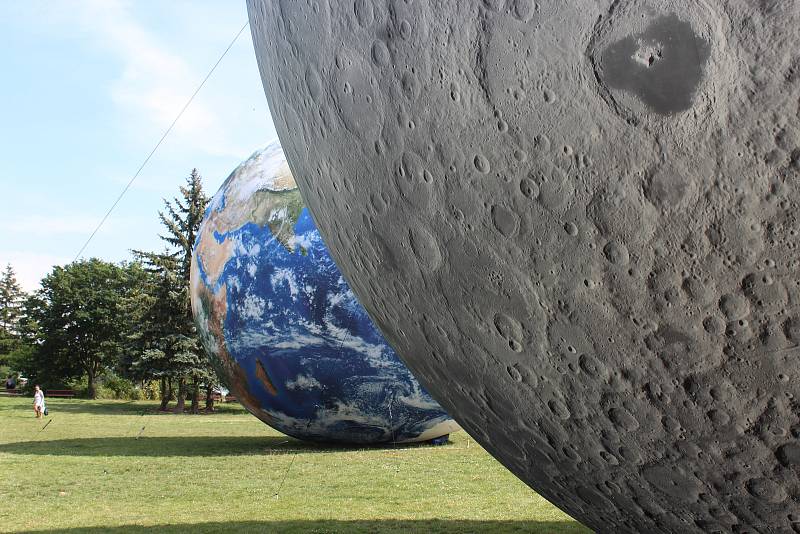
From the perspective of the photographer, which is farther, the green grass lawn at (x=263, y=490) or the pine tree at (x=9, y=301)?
the pine tree at (x=9, y=301)

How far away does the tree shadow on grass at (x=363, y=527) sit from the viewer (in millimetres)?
5684

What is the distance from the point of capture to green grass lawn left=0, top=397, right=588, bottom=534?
6.09 m

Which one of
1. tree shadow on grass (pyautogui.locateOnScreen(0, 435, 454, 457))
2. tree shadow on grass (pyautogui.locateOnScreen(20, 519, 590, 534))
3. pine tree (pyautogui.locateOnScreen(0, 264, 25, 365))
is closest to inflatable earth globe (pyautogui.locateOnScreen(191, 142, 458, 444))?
tree shadow on grass (pyautogui.locateOnScreen(0, 435, 454, 457))

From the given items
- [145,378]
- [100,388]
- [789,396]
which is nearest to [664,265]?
[789,396]

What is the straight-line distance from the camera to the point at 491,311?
1.80 meters

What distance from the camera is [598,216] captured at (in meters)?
1.56

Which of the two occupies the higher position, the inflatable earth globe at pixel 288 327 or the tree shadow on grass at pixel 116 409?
the inflatable earth globe at pixel 288 327

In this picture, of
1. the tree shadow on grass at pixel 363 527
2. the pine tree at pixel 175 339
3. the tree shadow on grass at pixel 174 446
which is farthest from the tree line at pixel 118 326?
the tree shadow on grass at pixel 363 527

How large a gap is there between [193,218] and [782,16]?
3160cm

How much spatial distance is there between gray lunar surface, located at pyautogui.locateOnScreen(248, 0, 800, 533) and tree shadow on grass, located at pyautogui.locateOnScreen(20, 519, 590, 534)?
3.81 meters

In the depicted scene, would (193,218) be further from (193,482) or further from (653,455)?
(653,455)

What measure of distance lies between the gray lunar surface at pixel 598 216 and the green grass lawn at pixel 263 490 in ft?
13.4

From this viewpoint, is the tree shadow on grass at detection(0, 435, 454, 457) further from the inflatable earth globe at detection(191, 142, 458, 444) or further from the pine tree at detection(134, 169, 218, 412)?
the pine tree at detection(134, 169, 218, 412)

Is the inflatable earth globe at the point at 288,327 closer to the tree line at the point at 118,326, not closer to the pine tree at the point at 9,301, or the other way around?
the tree line at the point at 118,326
